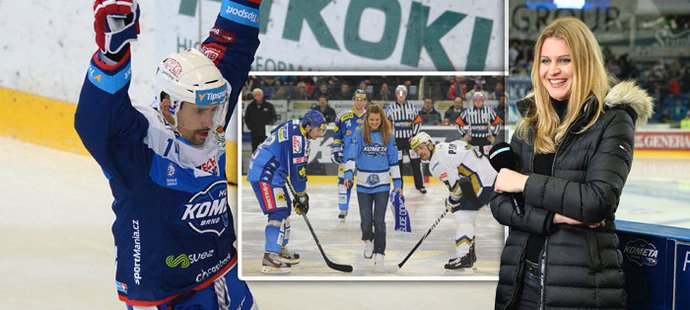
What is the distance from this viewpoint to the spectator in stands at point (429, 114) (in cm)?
403

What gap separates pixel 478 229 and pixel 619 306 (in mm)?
2183

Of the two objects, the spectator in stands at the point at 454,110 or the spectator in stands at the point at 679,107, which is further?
the spectator in stands at the point at 679,107

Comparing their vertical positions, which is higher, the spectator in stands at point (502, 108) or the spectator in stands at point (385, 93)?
the spectator in stands at point (385, 93)

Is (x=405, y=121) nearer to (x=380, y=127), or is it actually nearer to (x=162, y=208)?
(x=380, y=127)

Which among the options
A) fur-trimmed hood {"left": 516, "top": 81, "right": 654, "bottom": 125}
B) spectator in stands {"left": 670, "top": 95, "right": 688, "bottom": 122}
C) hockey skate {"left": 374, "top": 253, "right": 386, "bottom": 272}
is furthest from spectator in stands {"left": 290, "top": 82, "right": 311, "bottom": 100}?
spectator in stands {"left": 670, "top": 95, "right": 688, "bottom": 122}

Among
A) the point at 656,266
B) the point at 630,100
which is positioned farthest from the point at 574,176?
the point at 656,266

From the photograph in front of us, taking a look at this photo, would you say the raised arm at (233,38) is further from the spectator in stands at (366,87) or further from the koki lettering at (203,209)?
the spectator in stands at (366,87)

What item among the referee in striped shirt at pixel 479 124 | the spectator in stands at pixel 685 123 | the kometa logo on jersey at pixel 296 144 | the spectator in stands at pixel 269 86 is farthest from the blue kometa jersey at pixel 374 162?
the spectator in stands at pixel 685 123

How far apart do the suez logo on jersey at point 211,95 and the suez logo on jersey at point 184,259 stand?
1.25ft

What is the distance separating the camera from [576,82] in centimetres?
181

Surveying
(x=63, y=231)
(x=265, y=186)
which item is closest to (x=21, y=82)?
(x=63, y=231)

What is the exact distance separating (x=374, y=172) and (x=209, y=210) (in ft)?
6.86

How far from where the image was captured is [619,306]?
71.7 inches

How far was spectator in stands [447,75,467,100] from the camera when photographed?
13.2 feet
